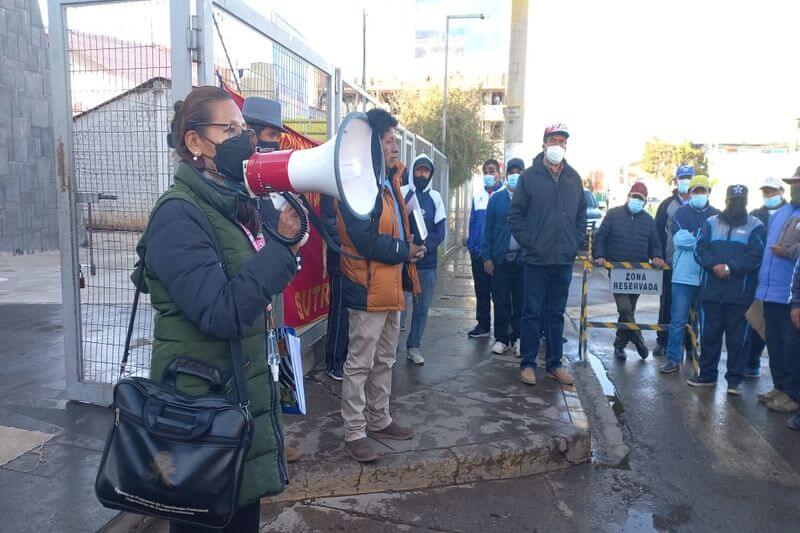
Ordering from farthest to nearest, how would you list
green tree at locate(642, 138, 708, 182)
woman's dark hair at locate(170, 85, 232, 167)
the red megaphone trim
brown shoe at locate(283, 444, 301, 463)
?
green tree at locate(642, 138, 708, 182) → brown shoe at locate(283, 444, 301, 463) → woman's dark hair at locate(170, 85, 232, 167) → the red megaphone trim

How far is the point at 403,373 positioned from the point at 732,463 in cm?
266

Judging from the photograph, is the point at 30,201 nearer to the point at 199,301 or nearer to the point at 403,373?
the point at 403,373

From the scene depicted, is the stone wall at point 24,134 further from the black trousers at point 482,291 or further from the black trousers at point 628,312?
the black trousers at point 628,312

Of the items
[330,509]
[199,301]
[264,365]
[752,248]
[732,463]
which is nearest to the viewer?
[199,301]

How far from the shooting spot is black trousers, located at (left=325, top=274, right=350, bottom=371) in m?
4.91

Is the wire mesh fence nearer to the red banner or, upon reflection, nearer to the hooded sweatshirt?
the red banner

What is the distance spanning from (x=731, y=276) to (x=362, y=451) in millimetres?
3881

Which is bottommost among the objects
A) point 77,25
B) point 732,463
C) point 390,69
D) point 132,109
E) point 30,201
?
point 732,463

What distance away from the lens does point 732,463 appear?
412cm

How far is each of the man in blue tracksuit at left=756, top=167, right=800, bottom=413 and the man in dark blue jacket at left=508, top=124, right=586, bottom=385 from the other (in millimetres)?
1598

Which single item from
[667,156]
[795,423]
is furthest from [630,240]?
[667,156]

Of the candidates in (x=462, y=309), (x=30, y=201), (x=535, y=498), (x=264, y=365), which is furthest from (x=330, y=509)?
(x=30, y=201)

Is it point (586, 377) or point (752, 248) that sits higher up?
point (752, 248)

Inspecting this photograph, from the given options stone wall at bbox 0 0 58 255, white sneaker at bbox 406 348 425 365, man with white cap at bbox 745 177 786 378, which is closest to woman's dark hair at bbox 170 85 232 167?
white sneaker at bbox 406 348 425 365
